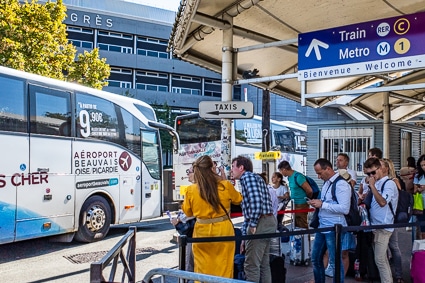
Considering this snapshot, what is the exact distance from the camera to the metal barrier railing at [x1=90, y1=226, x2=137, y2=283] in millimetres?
3098

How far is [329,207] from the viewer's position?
18.6 feet

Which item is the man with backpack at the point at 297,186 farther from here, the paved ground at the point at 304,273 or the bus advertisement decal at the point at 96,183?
the bus advertisement decal at the point at 96,183

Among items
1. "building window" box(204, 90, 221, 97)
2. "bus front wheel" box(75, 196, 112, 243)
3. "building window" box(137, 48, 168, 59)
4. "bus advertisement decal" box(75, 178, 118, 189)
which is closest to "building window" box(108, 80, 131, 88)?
"building window" box(137, 48, 168, 59)

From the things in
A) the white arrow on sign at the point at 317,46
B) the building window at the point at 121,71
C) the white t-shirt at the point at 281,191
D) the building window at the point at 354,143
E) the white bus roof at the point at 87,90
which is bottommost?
the white t-shirt at the point at 281,191

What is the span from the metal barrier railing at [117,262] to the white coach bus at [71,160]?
456cm

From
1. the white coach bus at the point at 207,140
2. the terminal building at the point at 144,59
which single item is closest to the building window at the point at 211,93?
the terminal building at the point at 144,59

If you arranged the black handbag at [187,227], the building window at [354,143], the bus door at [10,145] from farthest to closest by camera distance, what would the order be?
the building window at [354,143], the bus door at [10,145], the black handbag at [187,227]

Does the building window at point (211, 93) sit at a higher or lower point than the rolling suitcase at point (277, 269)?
higher

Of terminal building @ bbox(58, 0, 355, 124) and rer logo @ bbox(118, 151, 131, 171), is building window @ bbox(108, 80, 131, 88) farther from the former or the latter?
rer logo @ bbox(118, 151, 131, 171)

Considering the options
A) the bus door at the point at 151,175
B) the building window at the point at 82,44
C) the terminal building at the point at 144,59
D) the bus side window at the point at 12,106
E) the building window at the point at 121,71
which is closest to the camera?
the bus side window at the point at 12,106

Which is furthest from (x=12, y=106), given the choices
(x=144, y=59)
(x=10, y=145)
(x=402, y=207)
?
(x=144, y=59)

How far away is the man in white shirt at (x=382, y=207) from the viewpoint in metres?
5.83

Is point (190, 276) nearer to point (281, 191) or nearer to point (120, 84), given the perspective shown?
point (281, 191)

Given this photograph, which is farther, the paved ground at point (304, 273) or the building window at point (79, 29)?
the building window at point (79, 29)
